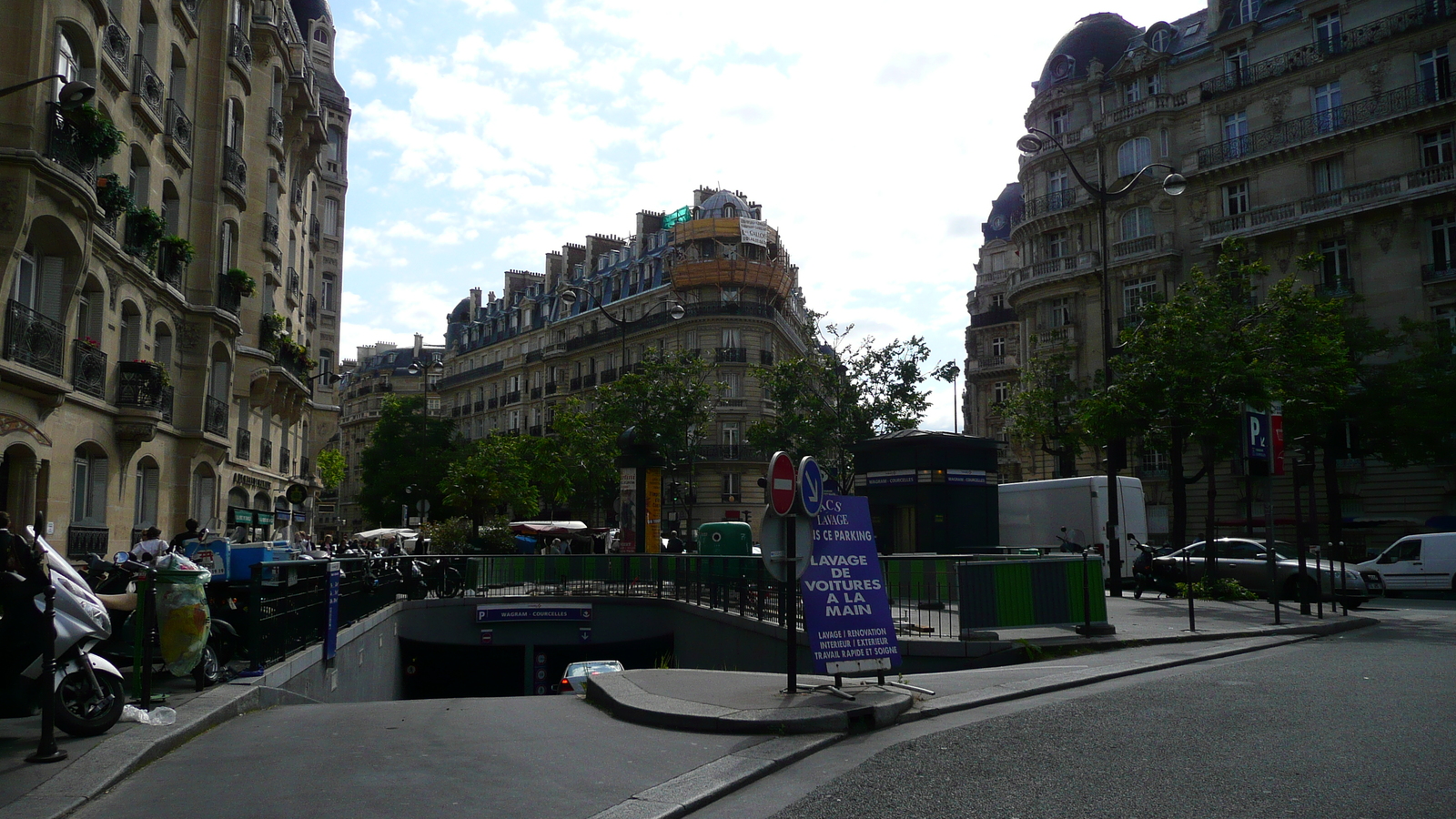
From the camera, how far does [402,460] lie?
73.2 m

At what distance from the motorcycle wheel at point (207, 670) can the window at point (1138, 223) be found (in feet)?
152

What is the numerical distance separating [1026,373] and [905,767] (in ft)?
136

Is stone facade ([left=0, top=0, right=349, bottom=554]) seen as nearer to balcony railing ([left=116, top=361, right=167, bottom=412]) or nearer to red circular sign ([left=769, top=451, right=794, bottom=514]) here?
balcony railing ([left=116, top=361, right=167, bottom=412])

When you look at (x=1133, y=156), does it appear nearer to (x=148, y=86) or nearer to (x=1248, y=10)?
(x=1248, y=10)

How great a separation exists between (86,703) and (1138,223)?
48799mm

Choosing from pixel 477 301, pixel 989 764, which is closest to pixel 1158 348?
pixel 989 764

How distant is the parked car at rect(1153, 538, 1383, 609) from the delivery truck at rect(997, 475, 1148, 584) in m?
3.02

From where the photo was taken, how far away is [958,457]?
25.4m

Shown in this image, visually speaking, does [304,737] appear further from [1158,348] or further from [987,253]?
[987,253]

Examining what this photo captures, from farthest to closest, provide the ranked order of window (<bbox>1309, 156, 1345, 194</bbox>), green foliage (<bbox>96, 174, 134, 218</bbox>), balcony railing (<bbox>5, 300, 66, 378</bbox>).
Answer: window (<bbox>1309, 156, 1345, 194</bbox>) → green foliage (<bbox>96, 174, 134, 218</bbox>) → balcony railing (<bbox>5, 300, 66, 378</bbox>)

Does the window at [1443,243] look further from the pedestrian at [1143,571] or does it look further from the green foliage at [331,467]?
Result: the green foliage at [331,467]

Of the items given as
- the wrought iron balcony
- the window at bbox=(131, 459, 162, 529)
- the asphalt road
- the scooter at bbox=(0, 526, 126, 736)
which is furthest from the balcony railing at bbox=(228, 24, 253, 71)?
the asphalt road

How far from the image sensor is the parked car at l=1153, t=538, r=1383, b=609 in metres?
20.8

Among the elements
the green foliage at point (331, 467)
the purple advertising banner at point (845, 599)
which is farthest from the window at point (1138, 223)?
the green foliage at point (331, 467)
